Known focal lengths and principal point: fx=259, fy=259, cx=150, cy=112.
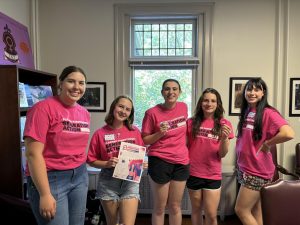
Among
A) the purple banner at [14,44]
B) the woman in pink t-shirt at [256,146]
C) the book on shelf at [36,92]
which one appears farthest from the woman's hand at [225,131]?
the purple banner at [14,44]

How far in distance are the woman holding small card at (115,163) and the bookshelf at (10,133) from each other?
59 centimetres

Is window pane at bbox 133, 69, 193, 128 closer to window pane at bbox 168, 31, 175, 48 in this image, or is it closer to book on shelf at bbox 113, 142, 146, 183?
window pane at bbox 168, 31, 175, 48

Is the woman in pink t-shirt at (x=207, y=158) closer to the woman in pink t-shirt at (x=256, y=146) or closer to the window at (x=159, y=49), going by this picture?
the woman in pink t-shirt at (x=256, y=146)

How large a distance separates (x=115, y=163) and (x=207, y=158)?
795mm

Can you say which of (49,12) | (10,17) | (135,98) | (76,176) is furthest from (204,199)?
(49,12)

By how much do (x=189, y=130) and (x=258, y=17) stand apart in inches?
77.7

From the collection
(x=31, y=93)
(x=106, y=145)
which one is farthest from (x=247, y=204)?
(x=31, y=93)

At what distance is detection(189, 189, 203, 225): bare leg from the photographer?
2193 millimetres

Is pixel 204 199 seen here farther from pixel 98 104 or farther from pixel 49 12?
pixel 49 12

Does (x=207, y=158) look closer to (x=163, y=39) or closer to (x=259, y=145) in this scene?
(x=259, y=145)

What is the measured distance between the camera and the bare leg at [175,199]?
2.18 m

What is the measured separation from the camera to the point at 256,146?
2.02 metres

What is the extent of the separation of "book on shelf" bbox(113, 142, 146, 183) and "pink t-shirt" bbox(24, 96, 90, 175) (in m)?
0.35

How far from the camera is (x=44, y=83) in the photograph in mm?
2758
